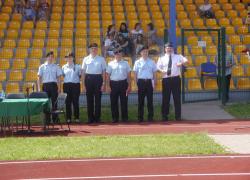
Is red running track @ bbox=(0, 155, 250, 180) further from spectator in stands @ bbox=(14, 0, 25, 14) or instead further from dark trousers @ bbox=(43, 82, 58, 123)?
spectator in stands @ bbox=(14, 0, 25, 14)

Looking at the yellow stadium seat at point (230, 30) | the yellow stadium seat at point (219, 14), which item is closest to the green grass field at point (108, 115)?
the yellow stadium seat at point (230, 30)

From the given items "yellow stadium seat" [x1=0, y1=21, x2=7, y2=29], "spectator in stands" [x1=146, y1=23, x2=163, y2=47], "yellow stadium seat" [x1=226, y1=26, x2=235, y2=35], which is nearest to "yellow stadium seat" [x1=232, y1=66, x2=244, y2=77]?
"spectator in stands" [x1=146, y1=23, x2=163, y2=47]

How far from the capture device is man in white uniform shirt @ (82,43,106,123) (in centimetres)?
1558

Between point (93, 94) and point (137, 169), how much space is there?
6342 mm

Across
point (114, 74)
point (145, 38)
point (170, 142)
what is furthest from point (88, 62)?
point (145, 38)

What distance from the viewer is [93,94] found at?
52.2 feet

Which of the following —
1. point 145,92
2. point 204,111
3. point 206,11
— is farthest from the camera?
point 206,11

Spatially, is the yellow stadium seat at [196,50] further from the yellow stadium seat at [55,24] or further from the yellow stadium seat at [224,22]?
the yellow stadium seat at [55,24]

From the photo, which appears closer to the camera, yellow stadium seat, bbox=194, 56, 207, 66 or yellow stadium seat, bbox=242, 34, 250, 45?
yellow stadium seat, bbox=194, 56, 207, 66

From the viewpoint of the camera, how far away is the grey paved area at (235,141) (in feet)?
37.7

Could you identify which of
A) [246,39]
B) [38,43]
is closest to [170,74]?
[38,43]

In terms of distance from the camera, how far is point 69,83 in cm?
1584

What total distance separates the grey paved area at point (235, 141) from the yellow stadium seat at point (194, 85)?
6213 millimetres

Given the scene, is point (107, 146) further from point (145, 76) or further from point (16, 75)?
point (16, 75)
